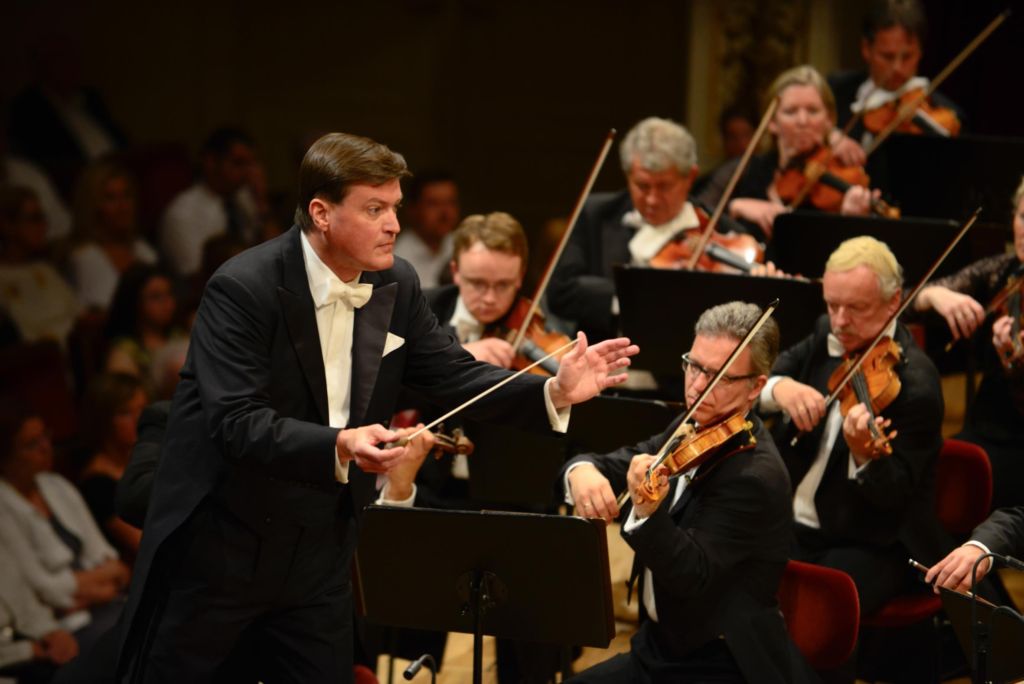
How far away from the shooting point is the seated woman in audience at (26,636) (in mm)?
4105

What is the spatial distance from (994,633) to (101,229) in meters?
4.20

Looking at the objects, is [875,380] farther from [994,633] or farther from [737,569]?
[994,633]

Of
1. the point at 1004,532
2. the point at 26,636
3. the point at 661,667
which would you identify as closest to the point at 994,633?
the point at 1004,532

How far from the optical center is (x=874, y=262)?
3.46 m

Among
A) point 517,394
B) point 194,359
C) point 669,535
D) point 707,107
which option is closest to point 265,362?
point 194,359

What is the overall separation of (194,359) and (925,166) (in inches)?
114

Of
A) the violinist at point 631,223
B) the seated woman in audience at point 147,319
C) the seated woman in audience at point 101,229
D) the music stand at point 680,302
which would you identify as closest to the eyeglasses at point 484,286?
the music stand at point 680,302

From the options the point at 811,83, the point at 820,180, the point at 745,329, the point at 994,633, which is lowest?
the point at 994,633

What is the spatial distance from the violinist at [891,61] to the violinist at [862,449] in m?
1.31

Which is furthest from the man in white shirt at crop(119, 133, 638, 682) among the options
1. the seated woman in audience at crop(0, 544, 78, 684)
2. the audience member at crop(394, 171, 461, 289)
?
the audience member at crop(394, 171, 461, 289)

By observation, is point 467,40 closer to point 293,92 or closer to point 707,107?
point 293,92

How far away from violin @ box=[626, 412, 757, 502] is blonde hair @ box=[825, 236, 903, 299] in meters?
0.65

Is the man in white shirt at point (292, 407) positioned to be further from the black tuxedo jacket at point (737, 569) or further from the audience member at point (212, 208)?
the audience member at point (212, 208)

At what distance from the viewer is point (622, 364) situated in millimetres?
2535
